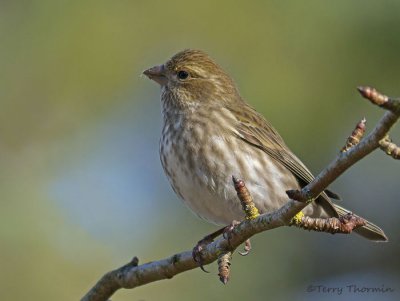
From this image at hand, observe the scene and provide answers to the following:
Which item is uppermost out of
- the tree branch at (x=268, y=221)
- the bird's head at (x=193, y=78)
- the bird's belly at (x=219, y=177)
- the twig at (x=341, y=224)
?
the bird's head at (x=193, y=78)

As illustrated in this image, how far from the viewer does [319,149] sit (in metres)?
7.82

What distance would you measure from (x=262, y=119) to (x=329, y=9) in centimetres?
131

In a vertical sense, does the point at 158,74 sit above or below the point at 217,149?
above

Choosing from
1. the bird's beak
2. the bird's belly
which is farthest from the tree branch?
the bird's beak

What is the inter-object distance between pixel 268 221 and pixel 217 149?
2.03 m

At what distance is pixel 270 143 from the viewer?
711cm

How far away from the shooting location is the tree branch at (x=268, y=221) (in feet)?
11.6

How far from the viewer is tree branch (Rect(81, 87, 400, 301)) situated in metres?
3.54

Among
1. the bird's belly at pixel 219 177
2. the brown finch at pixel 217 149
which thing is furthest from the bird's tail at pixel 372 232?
the bird's belly at pixel 219 177

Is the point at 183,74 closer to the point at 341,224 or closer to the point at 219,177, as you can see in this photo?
the point at 219,177

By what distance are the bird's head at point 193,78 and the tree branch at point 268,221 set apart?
1972mm

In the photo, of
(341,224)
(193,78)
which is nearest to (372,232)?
(193,78)

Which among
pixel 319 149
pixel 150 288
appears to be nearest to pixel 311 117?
pixel 319 149

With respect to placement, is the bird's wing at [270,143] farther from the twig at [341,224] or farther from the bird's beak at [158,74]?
the twig at [341,224]
